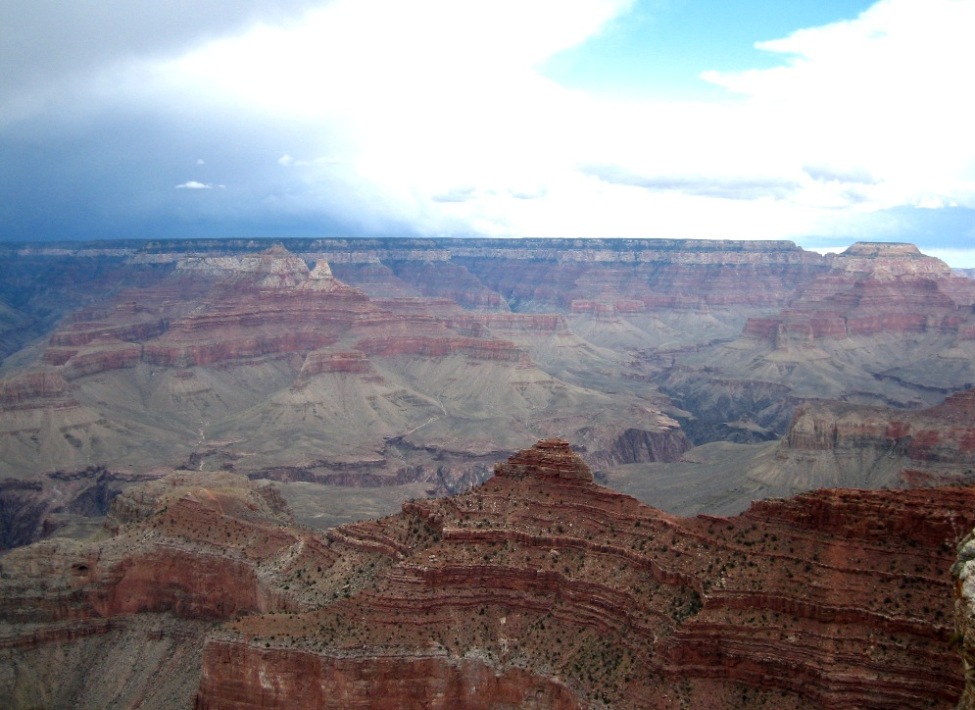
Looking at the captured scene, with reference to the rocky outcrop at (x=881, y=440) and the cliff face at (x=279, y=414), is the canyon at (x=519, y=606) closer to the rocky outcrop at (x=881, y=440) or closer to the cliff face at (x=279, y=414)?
the rocky outcrop at (x=881, y=440)

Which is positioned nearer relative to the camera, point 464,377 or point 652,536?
point 652,536

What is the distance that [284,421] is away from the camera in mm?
167500

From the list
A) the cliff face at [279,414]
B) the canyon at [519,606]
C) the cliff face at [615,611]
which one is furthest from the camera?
the cliff face at [279,414]

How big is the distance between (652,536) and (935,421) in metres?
79.0

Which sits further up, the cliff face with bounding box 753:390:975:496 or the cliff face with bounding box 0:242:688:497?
the cliff face with bounding box 753:390:975:496

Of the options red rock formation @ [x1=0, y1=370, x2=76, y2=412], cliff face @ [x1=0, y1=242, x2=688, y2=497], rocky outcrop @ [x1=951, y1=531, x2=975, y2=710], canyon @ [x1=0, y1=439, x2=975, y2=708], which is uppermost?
rocky outcrop @ [x1=951, y1=531, x2=975, y2=710]

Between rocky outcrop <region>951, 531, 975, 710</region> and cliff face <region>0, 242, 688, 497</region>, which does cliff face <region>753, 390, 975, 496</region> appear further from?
rocky outcrop <region>951, 531, 975, 710</region>

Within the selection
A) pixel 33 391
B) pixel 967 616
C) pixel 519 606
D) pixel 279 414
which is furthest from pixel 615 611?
pixel 33 391

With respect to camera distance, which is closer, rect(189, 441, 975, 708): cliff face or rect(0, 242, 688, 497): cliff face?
rect(189, 441, 975, 708): cliff face

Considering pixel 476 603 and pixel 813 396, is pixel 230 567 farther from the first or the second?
pixel 813 396

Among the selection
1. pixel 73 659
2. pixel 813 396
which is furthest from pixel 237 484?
pixel 813 396

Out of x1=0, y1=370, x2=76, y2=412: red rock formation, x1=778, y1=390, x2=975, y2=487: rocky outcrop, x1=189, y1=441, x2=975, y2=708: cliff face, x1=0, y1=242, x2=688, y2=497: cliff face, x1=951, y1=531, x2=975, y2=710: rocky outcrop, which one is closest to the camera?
x1=951, y1=531, x2=975, y2=710: rocky outcrop

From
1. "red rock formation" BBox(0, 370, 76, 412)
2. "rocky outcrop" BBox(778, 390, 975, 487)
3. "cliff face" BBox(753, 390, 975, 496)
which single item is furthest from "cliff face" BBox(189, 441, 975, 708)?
"red rock formation" BBox(0, 370, 76, 412)

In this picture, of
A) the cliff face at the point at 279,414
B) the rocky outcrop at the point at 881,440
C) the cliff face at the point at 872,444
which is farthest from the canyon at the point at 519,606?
the cliff face at the point at 279,414
